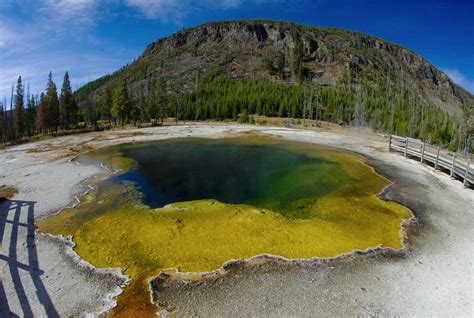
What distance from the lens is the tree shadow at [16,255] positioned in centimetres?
816

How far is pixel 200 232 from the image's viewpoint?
1275 cm

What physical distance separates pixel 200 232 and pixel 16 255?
22.5ft

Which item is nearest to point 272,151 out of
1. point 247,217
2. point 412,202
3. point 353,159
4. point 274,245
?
point 353,159

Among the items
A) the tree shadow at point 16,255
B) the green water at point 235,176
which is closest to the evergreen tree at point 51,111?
the green water at point 235,176

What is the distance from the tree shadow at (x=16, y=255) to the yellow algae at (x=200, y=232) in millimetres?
984

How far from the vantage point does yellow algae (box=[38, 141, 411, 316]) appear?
410 inches

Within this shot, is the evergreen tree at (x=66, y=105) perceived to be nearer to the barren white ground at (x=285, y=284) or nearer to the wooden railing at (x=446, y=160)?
the barren white ground at (x=285, y=284)

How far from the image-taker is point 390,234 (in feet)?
41.9

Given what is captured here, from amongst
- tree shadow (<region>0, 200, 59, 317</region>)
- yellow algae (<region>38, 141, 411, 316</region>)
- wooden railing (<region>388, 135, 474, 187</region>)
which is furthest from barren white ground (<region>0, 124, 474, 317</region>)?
wooden railing (<region>388, 135, 474, 187</region>)

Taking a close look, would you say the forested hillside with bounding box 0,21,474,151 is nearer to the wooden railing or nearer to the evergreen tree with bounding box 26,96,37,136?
the evergreen tree with bounding box 26,96,37,136

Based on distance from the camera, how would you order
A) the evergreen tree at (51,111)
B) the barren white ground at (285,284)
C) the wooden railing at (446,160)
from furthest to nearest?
1. the evergreen tree at (51,111)
2. the wooden railing at (446,160)
3. the barren white ground at (285,284)

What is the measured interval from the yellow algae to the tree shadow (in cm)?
98

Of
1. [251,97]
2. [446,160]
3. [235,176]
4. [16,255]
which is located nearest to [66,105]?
[251,97]

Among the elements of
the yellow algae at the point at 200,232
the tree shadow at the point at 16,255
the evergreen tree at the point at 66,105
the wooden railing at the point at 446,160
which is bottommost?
the tree shadow at the point at 16,255
